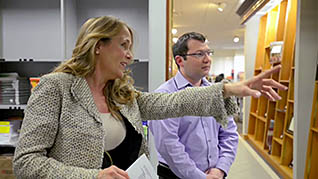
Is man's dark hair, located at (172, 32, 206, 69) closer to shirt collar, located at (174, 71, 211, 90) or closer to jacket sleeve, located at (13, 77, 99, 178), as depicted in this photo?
shirt collar, located at (174, 71, 211, 90)

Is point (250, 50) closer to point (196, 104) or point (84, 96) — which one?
point (196, 104)

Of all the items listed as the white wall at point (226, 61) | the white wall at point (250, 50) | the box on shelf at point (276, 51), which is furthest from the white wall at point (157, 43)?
the white wall at point (226, 61)

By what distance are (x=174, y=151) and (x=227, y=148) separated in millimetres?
391

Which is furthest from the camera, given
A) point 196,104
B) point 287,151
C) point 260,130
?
point 260,130

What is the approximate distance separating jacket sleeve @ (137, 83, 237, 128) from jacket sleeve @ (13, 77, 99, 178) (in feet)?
1.40

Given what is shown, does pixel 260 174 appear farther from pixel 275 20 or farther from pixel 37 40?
pixel 37 40

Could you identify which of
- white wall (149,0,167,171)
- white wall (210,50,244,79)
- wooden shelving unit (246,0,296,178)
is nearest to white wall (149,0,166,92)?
white wall (149,0,167,171)

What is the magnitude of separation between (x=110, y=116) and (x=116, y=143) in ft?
0.36

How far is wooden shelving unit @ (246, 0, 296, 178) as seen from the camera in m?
4.13

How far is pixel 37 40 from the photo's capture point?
242 centimetres

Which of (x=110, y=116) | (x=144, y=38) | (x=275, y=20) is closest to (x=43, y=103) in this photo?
(x=110, y=116)

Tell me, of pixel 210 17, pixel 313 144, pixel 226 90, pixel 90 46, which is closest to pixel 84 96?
pixel 90 46

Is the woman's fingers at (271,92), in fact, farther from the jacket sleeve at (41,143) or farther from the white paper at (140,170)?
the jacket sleeve at (41,143)

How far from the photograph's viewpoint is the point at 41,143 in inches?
38.4
